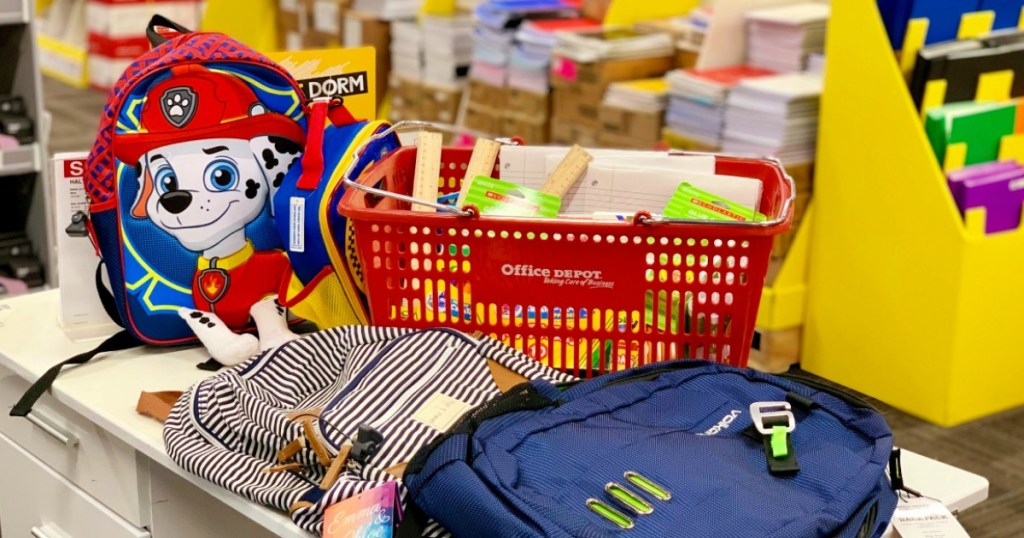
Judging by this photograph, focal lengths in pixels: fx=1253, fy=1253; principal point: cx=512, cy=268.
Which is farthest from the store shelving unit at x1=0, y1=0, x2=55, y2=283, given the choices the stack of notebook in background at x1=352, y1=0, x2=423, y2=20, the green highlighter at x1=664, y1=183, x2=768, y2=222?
the green highlighter at x1=664, y1=183, x2=768, y2=222

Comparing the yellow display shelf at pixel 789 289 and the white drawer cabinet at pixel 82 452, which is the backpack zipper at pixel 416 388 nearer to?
the white drawer cabinet at pixel 82 452

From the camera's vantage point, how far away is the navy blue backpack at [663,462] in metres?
1.24

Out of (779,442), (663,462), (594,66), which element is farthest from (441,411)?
(594,66)

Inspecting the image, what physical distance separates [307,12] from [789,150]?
306cm

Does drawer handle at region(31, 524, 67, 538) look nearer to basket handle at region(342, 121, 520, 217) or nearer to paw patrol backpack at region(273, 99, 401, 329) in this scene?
paw patrol backpack at region(273, 99, 401, 329)

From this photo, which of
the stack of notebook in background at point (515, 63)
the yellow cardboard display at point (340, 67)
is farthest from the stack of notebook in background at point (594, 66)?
the yellow cardboard display at point (340, 67)

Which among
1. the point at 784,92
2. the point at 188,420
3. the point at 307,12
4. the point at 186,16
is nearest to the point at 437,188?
the point at 188,420

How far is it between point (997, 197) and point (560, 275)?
6.78ft

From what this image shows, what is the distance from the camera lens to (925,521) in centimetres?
142

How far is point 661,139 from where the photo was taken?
414 cm

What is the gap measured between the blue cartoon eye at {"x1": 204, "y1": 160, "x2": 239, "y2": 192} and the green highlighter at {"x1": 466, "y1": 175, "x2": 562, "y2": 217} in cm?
36

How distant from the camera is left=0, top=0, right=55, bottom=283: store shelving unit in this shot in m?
3.40

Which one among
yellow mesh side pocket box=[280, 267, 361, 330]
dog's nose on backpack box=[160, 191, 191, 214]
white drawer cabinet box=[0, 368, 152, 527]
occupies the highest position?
dog's nose on backpack box=[160, 191, 191, 214]

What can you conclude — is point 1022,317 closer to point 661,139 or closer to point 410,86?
point 661,139
